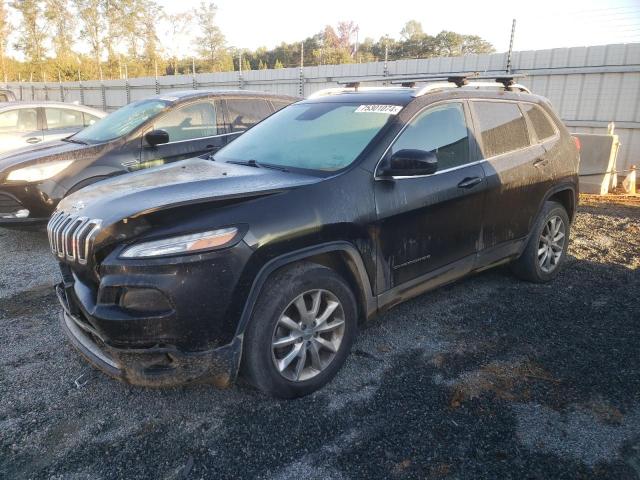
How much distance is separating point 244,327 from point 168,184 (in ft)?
3.22

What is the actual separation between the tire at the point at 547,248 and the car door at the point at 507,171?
0.61ft

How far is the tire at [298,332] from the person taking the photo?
2592 mm

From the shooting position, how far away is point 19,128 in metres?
8.27

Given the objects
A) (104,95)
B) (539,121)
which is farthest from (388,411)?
(104,95)

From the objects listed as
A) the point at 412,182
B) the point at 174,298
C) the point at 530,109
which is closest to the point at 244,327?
the point at 174,298

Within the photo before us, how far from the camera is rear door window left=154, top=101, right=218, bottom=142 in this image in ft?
19.6

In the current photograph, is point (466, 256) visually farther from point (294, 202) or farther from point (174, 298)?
point (174, 298)

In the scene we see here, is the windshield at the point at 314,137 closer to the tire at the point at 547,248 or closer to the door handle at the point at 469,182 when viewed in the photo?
the door handle at the point at 469,182

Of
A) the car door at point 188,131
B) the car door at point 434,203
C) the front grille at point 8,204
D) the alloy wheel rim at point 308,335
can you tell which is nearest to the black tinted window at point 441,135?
the car door at point 434,203

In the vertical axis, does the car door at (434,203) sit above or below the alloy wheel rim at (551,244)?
above

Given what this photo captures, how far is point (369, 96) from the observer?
366 centimetres

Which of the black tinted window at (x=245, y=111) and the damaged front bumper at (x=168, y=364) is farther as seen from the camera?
the black tinted window at (x=245, y=111)

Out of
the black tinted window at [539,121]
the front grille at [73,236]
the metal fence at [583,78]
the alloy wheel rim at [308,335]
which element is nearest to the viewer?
the front grille at [73,236]

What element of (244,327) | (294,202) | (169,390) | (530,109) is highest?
(530,109)
